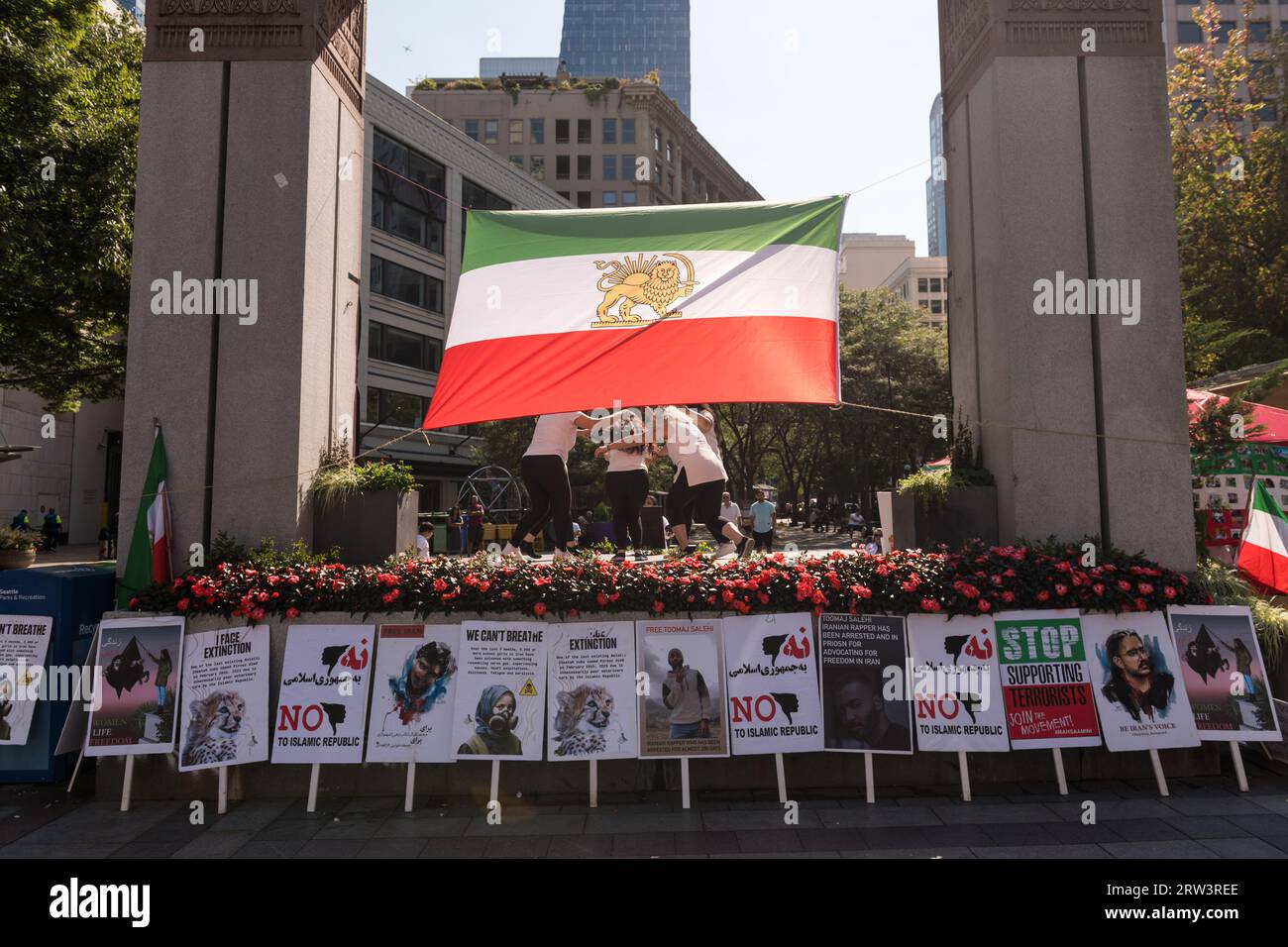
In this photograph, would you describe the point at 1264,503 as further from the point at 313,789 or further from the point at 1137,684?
the point at 313,789

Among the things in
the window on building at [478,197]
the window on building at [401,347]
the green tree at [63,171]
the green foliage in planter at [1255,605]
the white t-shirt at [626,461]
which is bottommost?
the green foliage in planter at [1255,605]

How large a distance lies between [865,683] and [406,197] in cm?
4395

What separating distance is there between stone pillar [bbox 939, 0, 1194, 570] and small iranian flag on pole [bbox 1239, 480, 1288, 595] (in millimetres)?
1456

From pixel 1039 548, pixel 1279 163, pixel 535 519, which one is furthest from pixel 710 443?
pixel 1279 163

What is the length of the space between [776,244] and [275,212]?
4.60 metres

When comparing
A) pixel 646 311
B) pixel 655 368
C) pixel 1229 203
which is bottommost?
pixel 655 368

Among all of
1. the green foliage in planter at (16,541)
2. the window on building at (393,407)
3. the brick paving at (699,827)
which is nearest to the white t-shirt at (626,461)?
the brick paving at (699,827)

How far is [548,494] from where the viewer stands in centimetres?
874

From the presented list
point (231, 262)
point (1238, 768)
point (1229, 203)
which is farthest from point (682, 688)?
point (1229, 203)

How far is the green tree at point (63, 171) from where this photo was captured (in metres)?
12.7

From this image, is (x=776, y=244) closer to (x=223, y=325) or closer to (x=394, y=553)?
(x=394, y=553)

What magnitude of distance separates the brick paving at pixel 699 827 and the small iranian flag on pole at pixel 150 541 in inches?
68.2

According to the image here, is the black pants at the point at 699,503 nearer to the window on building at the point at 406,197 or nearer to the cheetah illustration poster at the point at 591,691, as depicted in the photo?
the cheetah illustration poster at the point at 591,691

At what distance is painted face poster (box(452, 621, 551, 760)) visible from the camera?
19.1 feet
